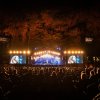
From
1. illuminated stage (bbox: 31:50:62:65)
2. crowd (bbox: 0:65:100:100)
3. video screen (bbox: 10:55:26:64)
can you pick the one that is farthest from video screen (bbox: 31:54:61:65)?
crowd (bbox: 0:65:100:100)

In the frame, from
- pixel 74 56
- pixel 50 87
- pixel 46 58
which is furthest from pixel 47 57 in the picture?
pixel 50 87

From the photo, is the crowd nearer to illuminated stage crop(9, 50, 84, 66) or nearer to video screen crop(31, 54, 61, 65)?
illuminated stage crop(9, 50, 84, 66)

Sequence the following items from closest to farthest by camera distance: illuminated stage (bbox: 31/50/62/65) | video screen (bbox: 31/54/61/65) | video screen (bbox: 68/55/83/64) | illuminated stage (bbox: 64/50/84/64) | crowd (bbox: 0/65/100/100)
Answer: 1. crowd (bbox: 0/65/100/100)
2. video screen (bbox: 68/55/83/64)
3. illuminated stage (bbox: 64/50/84/64)
4. illuminated stage (bbox: 31/50/62/65)
5. video screen (bbox: 31/54/61/65)

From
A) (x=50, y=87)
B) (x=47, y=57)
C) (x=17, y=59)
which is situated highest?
(x=47, y=57)

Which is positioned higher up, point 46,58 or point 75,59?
point 46,58

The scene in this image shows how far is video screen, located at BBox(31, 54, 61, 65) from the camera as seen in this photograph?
97.0ft

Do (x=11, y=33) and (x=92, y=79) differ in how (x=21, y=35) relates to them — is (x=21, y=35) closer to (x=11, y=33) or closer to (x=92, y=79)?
(x=11, y=33)

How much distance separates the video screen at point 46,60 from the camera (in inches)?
1164

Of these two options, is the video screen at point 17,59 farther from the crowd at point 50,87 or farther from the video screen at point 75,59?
the crowd at point 50,87

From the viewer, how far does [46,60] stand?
3005cm

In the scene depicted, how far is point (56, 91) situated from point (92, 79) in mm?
2732

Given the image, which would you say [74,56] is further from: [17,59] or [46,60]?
[17,59]

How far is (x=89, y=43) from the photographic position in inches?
1111

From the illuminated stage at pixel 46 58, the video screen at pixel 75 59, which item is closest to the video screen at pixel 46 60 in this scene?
the illuminated stage at pixel 46 58
